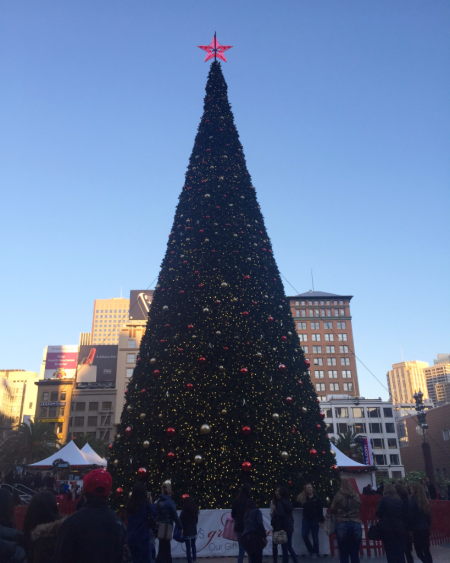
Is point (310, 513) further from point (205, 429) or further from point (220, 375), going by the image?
point (220, 375)

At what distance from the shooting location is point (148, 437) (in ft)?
33.4

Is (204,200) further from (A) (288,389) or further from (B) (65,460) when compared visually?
(B) (65,460)

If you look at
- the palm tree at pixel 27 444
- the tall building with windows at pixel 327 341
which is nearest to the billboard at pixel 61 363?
the palm tree at pixel 27 444

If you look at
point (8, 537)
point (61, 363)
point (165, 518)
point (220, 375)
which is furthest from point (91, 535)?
point (61, 363)

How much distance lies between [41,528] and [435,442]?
274 ft

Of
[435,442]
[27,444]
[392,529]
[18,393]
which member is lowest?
[392,529]

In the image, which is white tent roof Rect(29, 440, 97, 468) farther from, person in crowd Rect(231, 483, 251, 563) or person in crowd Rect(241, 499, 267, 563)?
person in crowd Rect(241, 499, 267, 563)

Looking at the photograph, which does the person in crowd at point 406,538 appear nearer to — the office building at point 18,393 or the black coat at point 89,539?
the black coat at point 89,539

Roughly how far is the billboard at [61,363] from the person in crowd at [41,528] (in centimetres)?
9031

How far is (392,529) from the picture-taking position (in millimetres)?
6941

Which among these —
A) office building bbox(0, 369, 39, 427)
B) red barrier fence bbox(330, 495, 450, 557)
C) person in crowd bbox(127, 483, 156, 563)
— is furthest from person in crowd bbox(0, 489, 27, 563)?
office building bbox(0, 369, 39, 427)

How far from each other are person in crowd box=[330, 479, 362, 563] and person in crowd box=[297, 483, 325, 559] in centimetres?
215

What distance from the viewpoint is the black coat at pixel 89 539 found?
3043 millimetres

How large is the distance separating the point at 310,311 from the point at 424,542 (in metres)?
101
